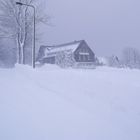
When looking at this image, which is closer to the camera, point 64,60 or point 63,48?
point 64,60

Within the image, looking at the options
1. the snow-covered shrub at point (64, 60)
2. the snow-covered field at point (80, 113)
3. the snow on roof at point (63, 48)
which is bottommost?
the snow-covered field at point (80, 113)

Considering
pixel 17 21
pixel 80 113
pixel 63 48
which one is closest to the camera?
pixel 80 113

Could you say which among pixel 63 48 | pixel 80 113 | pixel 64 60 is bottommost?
pixel 80 113

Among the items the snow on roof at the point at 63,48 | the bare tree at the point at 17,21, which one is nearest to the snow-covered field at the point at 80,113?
the bare tree at the point at 17,21

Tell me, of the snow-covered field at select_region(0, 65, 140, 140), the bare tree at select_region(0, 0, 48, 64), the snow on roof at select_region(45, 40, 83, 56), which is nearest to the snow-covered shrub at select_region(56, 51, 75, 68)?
the bare tree at select_region(0, 0, 48, 64)

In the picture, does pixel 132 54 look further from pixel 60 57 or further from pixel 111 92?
pixel 111 92

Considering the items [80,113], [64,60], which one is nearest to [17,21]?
[64,60]

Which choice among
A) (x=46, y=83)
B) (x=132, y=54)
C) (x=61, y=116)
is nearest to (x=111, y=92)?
(x=61, y=116)

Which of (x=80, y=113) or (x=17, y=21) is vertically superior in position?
(x=17, y=21)

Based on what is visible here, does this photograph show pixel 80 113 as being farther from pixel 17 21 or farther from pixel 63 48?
pixel 63 48

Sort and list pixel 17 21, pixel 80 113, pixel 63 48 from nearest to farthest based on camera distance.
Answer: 1. pixel 80 113
2. pixel 17 21
3. pixel 63 48

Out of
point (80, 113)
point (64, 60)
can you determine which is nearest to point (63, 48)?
point (64, 60)

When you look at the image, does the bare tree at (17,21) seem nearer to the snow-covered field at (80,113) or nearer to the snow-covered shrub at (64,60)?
the snow-covered shrub at (64,60)

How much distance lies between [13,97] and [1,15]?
19351 millimetres
